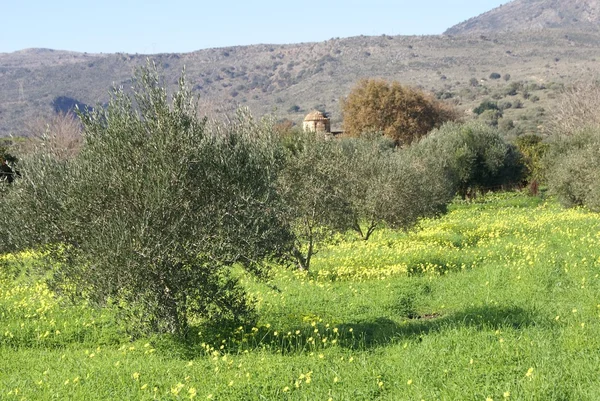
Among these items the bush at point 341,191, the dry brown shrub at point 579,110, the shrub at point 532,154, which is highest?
the dry brown shrub at point 579,110

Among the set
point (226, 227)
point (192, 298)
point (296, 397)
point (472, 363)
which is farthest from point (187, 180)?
point (472, 363)

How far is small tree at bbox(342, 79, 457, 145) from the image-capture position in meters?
68.6

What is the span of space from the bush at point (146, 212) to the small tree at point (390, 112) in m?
57.7

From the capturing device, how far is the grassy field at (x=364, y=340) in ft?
25.5

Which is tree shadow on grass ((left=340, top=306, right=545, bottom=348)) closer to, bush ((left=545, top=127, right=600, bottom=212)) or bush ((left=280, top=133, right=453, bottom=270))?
bush ((left=280, top=133, right=453, bottom=270))

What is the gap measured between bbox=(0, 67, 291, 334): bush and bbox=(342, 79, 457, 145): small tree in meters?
57.7

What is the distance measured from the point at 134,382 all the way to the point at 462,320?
6.68 metres

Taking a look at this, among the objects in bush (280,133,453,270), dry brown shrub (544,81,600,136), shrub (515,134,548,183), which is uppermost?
dry brown shrub (544,81,600,136)

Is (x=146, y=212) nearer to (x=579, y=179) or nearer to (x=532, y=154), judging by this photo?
(x=579, y=179)

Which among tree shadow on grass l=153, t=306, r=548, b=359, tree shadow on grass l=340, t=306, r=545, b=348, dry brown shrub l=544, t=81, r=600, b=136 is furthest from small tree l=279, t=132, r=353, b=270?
dry brown shrub l=544, t=81, r=600, b=136

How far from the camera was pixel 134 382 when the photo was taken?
8430mm

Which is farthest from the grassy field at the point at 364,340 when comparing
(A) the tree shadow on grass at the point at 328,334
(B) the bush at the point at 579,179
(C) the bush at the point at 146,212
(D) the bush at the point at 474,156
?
(D) the bush at the point at 474,156

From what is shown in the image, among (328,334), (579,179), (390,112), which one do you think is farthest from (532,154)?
(328,334)

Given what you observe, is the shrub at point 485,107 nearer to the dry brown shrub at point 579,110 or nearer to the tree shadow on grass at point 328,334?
the dry brown shrub at point 579,110
